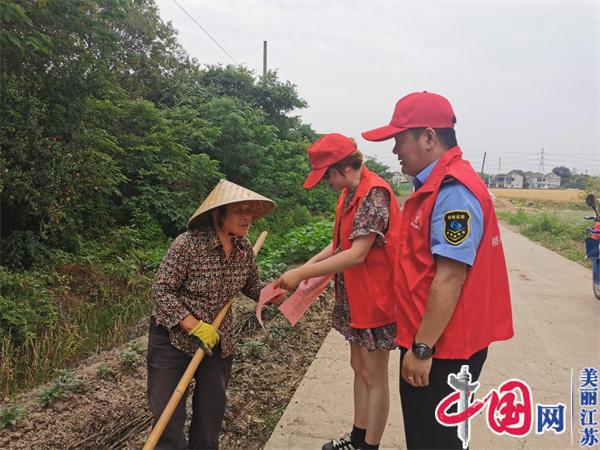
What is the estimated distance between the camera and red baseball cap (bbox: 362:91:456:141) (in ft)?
5.40

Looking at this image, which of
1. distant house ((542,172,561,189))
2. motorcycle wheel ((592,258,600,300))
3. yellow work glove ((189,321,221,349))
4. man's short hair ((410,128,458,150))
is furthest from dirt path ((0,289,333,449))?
distant house ((542,172,561,189))

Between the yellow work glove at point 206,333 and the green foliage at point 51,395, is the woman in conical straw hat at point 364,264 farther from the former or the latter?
the green foliage at point 51,395

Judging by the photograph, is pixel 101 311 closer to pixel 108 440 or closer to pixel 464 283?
pixel 108 440

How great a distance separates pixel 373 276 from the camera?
7.01 ft

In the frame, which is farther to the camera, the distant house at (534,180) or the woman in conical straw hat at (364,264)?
the distant house at (534,180)

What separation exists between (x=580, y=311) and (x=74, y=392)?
224 inches

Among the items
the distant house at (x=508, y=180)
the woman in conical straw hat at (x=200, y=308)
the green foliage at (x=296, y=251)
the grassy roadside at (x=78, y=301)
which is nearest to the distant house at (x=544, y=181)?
the distant house at (x=508, y=180)

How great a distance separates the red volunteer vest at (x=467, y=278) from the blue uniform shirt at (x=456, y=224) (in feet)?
0.10

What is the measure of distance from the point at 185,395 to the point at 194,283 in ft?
1.74

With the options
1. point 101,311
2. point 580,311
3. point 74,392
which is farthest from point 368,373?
point 580,311

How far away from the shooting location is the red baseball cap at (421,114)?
64.8 inches

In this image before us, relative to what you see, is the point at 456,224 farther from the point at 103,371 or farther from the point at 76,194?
the point at 76,194

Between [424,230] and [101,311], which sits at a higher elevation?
[424,230]

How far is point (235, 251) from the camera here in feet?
7.13
